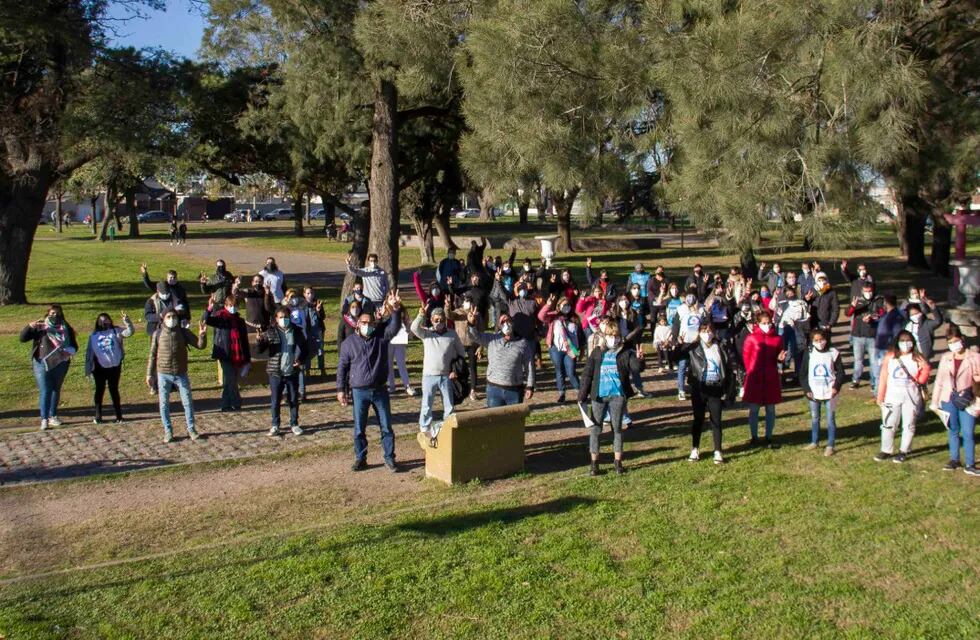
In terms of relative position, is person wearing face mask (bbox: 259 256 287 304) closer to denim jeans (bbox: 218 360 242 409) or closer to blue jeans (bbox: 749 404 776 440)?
denim jeans (bbox: 218 360 242 409)

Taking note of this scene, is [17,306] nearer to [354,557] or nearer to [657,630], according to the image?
[354,557]

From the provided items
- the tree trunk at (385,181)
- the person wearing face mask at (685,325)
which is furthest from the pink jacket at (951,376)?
the tree trunk at (385,181)

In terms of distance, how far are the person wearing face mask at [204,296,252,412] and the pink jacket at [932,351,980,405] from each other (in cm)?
806

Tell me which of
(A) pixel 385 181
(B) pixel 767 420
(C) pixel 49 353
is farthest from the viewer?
(A) pixel 385 181

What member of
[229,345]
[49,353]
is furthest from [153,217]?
[49,353]

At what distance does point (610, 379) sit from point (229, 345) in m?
5.21

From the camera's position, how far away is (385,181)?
19047 mm

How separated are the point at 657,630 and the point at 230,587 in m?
2.93

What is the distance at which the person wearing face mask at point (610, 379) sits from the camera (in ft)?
30.4

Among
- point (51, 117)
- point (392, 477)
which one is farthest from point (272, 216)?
point (392, 477)

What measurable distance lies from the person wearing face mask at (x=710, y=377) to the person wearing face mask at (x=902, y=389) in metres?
1.59

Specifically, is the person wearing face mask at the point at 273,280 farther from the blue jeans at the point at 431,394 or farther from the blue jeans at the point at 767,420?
the blue jeans at the point at 767,420

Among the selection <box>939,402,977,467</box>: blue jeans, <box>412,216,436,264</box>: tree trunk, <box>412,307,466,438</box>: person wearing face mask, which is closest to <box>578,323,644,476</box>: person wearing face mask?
<box>412,307,466,438</box>: person wearing face mask

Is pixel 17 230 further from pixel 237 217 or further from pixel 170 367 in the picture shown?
pixel 237 217
